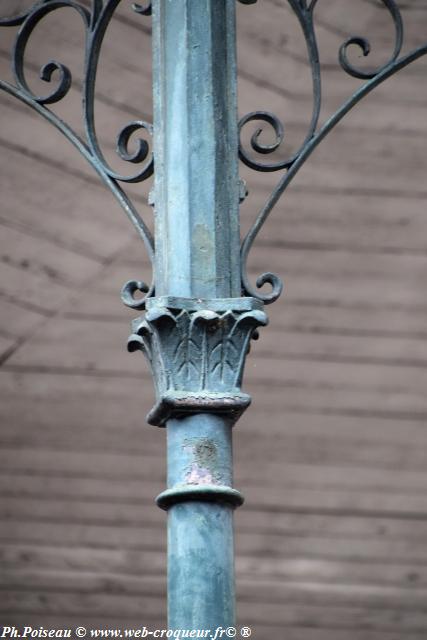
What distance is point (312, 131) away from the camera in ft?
12.6

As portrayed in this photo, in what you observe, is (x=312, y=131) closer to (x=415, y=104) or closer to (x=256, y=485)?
(x=415, y=104)

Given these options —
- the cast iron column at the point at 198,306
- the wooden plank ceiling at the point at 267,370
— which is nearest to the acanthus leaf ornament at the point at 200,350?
the cast iron column at the point at 198,306

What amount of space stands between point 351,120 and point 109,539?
2593 millimetres

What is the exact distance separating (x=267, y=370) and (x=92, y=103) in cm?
284

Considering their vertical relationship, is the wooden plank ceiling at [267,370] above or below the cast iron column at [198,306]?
above

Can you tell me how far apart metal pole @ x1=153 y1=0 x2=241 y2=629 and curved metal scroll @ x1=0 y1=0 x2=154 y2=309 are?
57 mm

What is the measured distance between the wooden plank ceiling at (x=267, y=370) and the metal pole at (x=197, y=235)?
4.98 feet

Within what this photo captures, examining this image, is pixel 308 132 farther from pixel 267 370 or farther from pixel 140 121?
pixel 267 370

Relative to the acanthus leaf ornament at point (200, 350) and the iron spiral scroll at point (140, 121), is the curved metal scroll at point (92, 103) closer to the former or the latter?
the iron spiral scroll at point (140, 121)

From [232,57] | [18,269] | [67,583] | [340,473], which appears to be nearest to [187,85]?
[232,57]

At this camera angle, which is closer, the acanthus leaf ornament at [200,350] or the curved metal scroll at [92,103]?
the acanthus leaf ornament at [200,350]

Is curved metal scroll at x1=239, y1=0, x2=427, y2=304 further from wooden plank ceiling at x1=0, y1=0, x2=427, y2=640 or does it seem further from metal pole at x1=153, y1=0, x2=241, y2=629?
wooden plank ceiling at x1=0, y1=0, x2=427, y2=640

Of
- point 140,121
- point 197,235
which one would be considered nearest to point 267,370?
point 140,121

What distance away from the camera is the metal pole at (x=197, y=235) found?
3475mm
